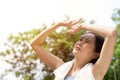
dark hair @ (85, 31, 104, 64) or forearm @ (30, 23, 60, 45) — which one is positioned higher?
forearm @ (30, 23, 60, 45)

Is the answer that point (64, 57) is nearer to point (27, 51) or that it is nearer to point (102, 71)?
point (27, 51)

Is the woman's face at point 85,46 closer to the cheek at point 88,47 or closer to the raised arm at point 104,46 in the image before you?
the cheek at point 88,47

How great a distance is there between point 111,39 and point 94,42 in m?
0.28

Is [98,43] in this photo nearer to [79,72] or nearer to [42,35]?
[79,72]

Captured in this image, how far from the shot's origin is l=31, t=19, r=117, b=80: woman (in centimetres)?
240

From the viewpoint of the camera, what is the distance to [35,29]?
613 inches

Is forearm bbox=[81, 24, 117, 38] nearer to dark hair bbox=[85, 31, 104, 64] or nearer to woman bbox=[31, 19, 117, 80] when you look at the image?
woman bbox=[31, 19, 117, 80]

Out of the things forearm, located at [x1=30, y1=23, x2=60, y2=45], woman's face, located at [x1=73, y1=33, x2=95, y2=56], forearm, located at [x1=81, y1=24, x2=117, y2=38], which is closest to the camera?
forearm, located at [x1=81, y1=24, x2=117, y2=38]

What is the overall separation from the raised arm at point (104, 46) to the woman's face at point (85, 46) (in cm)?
16

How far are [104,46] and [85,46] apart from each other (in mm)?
217

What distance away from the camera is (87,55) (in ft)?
8.60

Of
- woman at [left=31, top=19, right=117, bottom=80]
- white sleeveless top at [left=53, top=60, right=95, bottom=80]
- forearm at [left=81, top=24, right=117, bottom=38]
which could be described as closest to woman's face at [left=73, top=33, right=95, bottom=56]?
woman at [left=31, top=19, right=117, bottom=80]

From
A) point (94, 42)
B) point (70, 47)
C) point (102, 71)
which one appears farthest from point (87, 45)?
point (70, 47)

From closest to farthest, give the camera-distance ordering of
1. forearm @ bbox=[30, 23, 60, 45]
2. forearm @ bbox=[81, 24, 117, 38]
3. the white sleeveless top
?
forearm @ bbox=[81, 24, 117, 38] < the white sleeveless top < forearm @ bbox=[30, 23, 60, 45]
